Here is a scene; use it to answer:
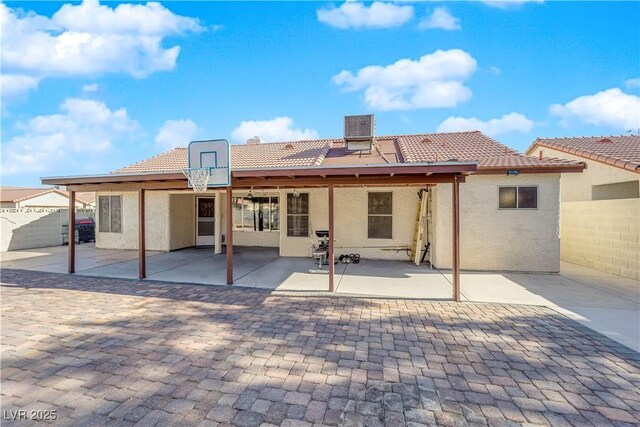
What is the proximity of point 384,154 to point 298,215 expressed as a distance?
4.00m

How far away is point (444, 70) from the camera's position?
10938 mm

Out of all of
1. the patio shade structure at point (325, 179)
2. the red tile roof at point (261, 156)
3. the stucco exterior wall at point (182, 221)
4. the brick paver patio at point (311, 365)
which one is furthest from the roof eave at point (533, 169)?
the stucco exterior wall at point (182, 221)

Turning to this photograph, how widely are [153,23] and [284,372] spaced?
1036 centimetres

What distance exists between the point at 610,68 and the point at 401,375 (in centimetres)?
1397

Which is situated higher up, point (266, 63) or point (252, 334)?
point (266, 63)

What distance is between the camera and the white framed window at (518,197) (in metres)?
8.38

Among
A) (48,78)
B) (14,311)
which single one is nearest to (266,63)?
(48,78)

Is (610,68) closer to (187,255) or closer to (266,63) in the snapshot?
(266,63)

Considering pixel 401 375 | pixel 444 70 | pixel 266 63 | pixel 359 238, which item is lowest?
pixel 401 375

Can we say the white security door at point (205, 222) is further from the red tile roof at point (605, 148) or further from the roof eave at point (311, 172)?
the red tile roof at point (605, 148)

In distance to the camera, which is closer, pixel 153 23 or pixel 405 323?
pixel 405 323

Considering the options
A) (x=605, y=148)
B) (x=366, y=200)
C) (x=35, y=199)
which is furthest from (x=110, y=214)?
(x=605, y=148)

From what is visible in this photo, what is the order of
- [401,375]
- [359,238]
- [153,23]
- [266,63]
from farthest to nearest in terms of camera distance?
[266,63], [359,238], [153,23], [401,375]

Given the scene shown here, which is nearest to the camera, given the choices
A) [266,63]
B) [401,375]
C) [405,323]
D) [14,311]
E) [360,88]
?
[401,375]
